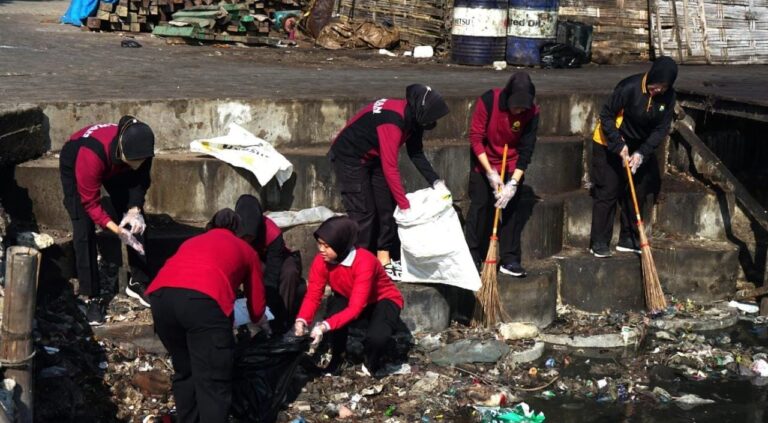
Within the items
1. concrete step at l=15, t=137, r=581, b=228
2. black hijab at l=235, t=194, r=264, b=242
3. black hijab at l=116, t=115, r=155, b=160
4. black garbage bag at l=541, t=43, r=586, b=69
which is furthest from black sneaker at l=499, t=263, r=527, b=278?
black garbage bag at l=541, t=43, r=586, b=69

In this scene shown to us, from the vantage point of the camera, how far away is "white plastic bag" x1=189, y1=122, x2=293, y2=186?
331 inches

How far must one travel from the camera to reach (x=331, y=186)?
8.89 m

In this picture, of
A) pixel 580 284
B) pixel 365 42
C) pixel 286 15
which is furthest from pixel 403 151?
pixel 286 15

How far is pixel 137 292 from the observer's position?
7.81 m

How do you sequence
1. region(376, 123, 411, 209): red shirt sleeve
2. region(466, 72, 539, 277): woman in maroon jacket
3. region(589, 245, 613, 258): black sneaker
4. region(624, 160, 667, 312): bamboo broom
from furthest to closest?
region(589, 245, 613, 258): black sneaker
region(624, 160, 667, 312): bamboo broom
region(466, 72, 539, 277): woman in maroon jacket
region(376, 123, 411, 209): red shirt sleeve

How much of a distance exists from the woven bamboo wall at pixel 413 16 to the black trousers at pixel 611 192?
19.1 feet

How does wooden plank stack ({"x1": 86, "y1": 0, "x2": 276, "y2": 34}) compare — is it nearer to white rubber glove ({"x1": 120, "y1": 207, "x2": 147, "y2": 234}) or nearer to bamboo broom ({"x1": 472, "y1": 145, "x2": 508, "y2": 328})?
bamboo broom ({"x1": 472, "y1": 145, "x2": 508, "y2": 328})

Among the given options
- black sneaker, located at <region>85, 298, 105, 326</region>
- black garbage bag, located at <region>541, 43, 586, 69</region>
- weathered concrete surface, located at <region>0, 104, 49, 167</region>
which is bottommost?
black sneaker, located at <region>85, 298, 105, 326</region>

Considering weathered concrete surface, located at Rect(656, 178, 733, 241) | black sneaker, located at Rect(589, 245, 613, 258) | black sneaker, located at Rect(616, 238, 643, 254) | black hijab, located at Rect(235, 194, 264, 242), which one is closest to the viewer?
black hijab, located at Rect(235, 194, 264, 242)

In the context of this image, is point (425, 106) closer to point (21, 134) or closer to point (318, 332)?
point (318, 332)

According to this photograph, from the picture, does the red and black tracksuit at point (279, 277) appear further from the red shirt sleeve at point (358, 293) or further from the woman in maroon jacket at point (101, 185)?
the woman in maroon jacket at point (101, 185)

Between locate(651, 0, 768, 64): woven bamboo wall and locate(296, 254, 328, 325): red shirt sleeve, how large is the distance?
8934 mm

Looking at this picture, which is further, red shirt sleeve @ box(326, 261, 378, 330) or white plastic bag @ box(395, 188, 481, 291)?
white plastic bag @ box(395, 188, 481, 291)

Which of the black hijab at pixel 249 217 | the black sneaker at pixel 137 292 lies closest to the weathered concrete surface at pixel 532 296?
the black hijab at pixel 249 217
